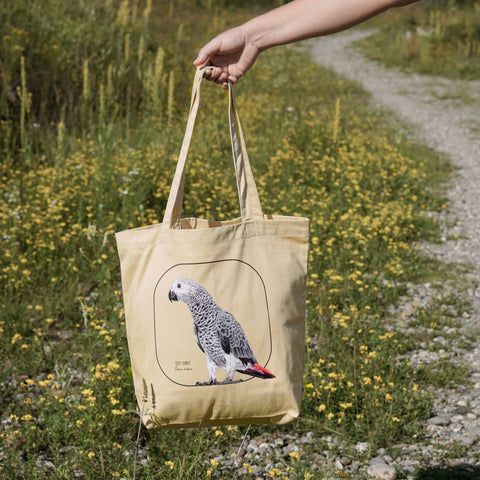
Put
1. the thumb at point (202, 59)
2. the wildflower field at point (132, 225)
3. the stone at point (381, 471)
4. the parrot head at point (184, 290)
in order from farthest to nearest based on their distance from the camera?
the wildflower field at point (132, 225) < the stone at point (381, 471) < the thumb at point (202, 59) < the parrot head at point (184, 290)

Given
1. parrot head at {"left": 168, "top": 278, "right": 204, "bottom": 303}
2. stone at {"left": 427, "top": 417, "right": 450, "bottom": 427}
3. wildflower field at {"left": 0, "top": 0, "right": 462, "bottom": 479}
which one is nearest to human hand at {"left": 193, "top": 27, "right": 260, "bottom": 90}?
parrot head at {"left": 168, "top": 278, "right": 204, "bottom": 303}

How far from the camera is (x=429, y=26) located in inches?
612

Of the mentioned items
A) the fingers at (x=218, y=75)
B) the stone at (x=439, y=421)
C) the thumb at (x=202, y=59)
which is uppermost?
the thumb at (x=202, y=59)

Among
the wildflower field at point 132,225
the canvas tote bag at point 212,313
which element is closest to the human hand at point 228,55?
the canvas tote bag at point 212,313

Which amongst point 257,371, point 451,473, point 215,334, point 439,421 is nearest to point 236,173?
point 215,334

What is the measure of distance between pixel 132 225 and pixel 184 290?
2790 mm

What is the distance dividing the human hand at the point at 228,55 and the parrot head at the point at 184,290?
0.71m

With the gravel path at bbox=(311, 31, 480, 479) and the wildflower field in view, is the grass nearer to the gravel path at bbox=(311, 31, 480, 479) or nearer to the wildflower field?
the gravel path at bbox=(311, 31, 480, 479)

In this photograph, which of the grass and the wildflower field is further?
the grass

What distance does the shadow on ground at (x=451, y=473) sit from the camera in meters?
2.37

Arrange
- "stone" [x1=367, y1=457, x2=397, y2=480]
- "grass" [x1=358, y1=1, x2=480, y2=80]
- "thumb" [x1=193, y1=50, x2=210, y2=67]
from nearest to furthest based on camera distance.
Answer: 1. "thumb" [x1=193, y1=50, x2=210, y2=67]
2. "stone" [x1=367, y1=457, x2=397, y2=480]
3. "grass" [x1=358, y1=1, x2=480, y2=80]

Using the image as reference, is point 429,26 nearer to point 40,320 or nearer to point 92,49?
point 92,49

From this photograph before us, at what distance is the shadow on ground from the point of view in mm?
2365

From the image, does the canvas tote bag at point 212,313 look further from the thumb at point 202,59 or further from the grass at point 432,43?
the grass at point 432,43
